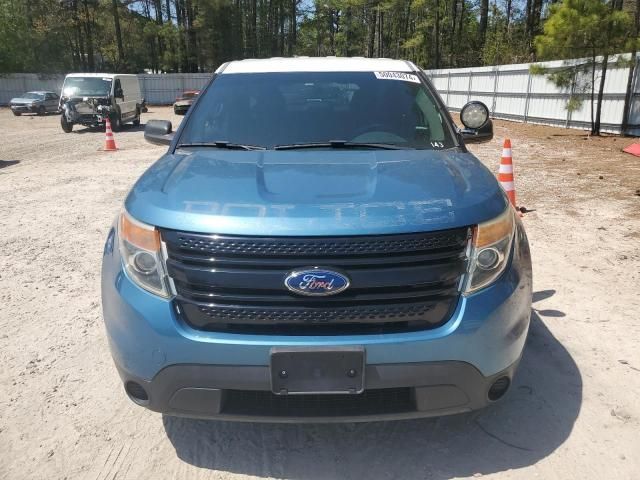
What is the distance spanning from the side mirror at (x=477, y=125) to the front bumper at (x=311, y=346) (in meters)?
1.77

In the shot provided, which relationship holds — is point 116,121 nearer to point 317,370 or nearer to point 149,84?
point 317,370

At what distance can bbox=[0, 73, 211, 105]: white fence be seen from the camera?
1686 inches

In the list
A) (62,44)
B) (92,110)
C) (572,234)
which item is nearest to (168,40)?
(62,44)

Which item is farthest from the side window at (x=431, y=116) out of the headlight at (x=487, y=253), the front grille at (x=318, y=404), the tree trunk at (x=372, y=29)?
the tree trunk at (x=372, y=29)

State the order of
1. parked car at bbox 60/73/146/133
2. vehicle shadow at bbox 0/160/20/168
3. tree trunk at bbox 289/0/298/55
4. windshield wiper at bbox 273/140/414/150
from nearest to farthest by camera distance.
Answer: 1. windshield wiper at bbox 273/140/414/150
2. vehicle shadow at bbox 0/160/20/168
3. parked car at bbox 60/73/146/133
4. tree trunk at bbox 289/0/298/55

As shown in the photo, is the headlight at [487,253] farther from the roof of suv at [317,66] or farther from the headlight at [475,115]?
the roof of suv at [317,66]

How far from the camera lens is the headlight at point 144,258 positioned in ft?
7.27

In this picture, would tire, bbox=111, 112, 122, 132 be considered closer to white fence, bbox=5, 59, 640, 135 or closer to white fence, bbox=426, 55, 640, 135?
white fence, bbox=5, 59, 640, 135

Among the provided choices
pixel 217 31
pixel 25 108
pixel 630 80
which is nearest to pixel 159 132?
pixel 630 80

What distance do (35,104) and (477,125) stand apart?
1264 inches

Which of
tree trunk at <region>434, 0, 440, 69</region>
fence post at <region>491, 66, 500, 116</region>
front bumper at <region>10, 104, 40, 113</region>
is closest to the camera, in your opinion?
fence post at <region>491, 66, 500, 116</region>

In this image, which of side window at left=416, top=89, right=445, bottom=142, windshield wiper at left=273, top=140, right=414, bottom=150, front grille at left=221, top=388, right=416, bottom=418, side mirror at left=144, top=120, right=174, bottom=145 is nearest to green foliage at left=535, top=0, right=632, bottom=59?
side window at left=416, top=89, right=445, bottom=142

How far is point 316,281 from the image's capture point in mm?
2098

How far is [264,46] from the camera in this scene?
215ft
